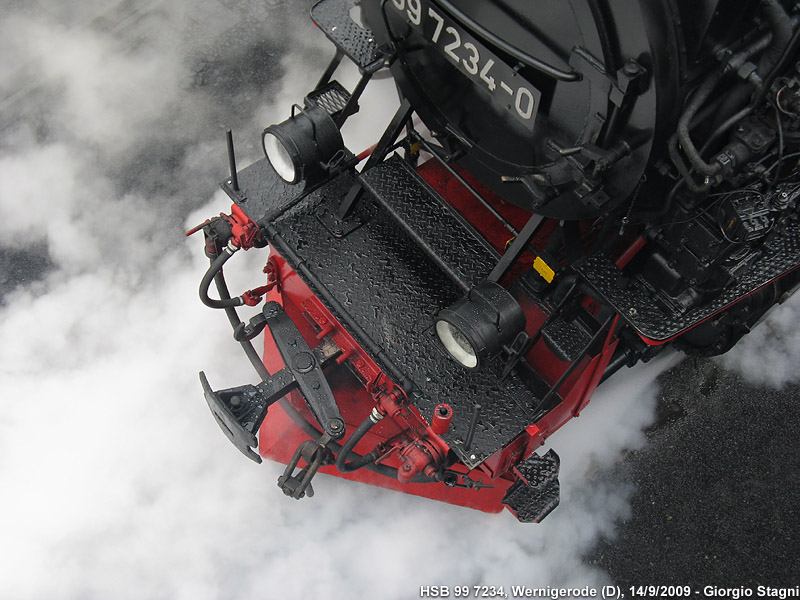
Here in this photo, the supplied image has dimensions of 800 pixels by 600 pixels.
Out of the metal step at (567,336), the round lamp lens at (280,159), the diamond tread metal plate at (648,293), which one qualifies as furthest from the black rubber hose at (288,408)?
the diamond tread metal plate at (648,293)

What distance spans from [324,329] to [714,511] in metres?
2.18

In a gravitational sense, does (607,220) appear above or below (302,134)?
below

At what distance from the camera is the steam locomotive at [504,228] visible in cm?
251

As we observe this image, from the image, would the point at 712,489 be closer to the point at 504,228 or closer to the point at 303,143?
the point at 504,228

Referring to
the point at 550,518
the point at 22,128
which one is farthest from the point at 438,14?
the point at 22,128

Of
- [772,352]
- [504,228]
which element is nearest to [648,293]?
[504,228]

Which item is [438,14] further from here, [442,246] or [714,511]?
[714,511]

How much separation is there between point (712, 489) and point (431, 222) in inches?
80.3

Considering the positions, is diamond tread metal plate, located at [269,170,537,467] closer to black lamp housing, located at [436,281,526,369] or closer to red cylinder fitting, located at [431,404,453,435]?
red cylinder fitting, located at [431,404,453,435]

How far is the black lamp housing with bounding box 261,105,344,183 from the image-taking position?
3.49 m

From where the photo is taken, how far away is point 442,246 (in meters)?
3.51

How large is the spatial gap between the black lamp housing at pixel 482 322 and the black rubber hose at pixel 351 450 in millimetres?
539

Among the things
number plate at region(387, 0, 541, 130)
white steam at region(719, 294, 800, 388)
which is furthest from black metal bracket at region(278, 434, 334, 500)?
white steam at region(719, 294, 800, 388)

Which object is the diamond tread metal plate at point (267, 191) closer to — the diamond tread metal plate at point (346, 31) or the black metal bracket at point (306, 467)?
the diamond tread metal plate at point (346, 31)
